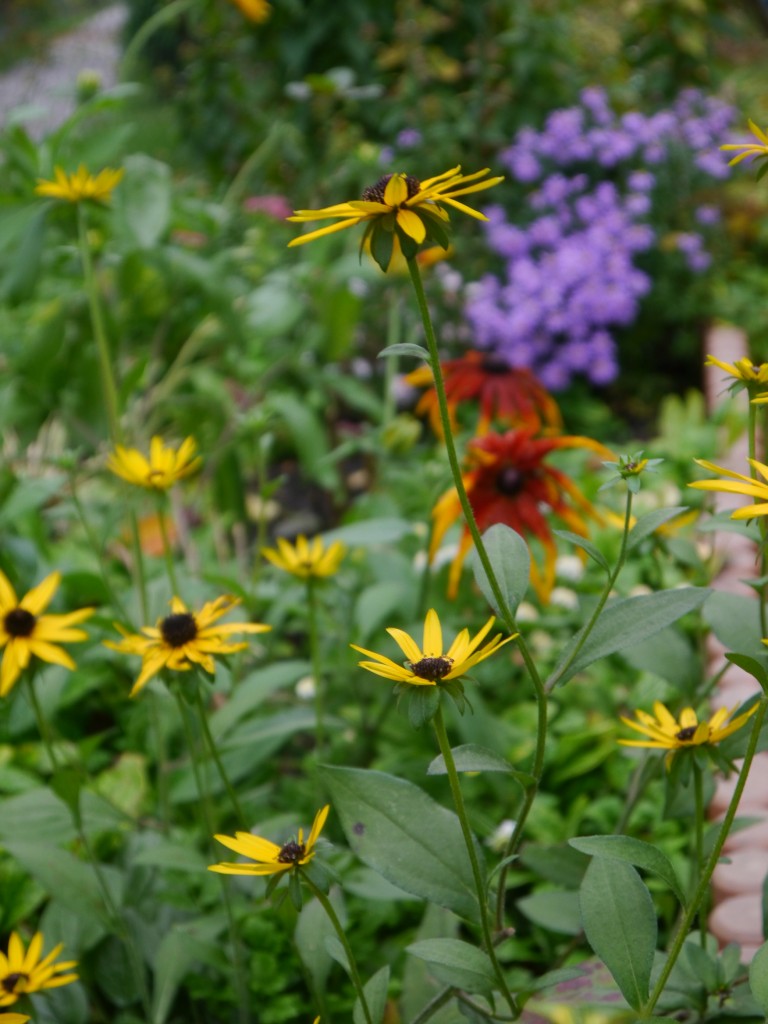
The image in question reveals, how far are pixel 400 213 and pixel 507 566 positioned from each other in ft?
0.71

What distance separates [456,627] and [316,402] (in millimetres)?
773

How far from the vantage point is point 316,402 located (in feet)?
6.31

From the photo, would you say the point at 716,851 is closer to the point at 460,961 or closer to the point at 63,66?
the point at 460,961

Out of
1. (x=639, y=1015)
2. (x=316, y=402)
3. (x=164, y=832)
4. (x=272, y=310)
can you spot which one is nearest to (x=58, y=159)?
(x=272, y=310)

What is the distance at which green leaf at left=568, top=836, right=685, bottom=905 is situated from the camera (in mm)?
528

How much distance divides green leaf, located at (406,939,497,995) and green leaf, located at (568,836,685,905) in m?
0.10

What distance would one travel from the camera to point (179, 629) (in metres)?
0.69

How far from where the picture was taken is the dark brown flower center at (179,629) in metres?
0.69

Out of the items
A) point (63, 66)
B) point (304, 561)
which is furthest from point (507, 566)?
point (63, 66)

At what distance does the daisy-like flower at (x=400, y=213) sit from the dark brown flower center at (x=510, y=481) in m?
0.54

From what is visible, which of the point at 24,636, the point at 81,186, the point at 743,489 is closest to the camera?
the point at 743,489

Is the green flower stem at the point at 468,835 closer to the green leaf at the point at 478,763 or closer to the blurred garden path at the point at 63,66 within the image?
the green leaf at the point at 478,763

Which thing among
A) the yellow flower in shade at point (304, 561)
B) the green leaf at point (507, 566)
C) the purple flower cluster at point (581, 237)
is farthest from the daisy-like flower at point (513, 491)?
the purple flower cluster at point (581, 237)

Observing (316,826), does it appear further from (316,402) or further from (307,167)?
(307,167)
